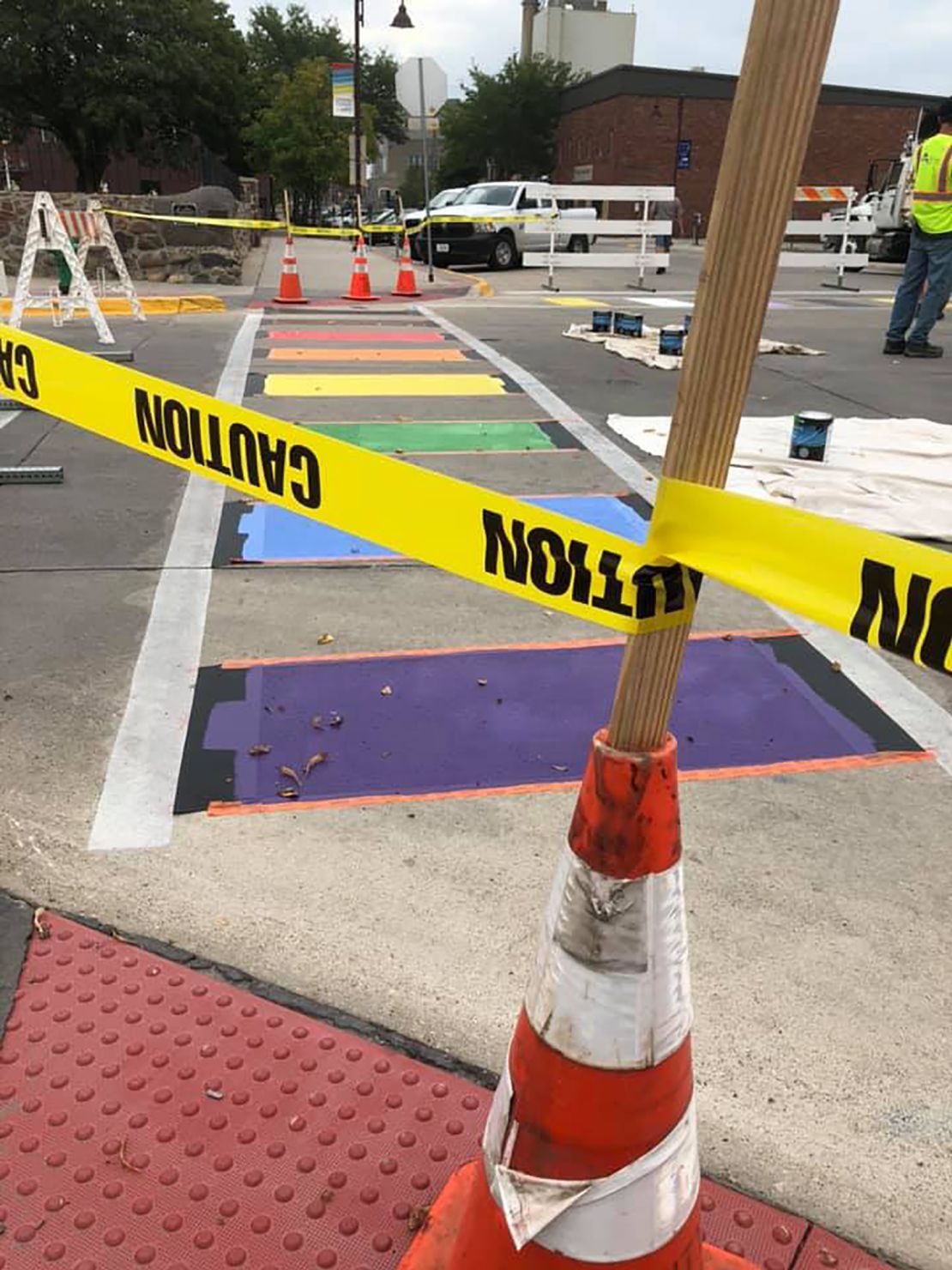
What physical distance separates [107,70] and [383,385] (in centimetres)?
3437

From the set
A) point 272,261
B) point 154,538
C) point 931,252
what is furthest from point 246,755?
point 272,261

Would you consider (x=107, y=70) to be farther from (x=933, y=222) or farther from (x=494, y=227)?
(x=933, y=222)

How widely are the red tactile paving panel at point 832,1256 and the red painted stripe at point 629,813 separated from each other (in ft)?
2.69

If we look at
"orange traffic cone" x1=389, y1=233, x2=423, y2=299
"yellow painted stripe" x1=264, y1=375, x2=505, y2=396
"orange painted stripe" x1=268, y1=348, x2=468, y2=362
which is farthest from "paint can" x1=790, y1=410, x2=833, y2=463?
Answer: "orange traffic cone" x1=389, y1=233, x2=423, y2=299

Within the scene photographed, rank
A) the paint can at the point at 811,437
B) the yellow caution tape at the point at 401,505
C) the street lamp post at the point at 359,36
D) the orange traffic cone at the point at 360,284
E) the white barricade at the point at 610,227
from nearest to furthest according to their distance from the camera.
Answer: the yellow caution tape at the point at 401,505
the paint can at the point at 811,437
the orange traffic cone at the point at 360,284
the white barricade at the point at 610,227
the street lamp post at the point at 359,36

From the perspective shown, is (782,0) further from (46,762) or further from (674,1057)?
(46,762)

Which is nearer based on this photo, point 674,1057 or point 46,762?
point 674,1057

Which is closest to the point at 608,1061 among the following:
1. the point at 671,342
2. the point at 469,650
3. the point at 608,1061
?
the point at 608,1061

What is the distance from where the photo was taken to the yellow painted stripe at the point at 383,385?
29.0 ft

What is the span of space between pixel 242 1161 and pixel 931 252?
10827 millimetres

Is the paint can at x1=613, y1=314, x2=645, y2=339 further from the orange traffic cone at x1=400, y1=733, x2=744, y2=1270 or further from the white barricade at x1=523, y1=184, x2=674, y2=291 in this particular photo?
the orange traffic cone at x1=400, y1=733, x2=744, y2=1270

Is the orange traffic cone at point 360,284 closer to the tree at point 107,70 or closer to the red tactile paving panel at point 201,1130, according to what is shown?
the red tactile paving panel at point 201,1130

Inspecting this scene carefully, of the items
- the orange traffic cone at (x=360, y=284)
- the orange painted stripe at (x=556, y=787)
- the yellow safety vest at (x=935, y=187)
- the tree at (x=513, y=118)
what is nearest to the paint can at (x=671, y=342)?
the yellow safety vest at (x=935, y=187)

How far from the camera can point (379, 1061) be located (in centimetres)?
210
